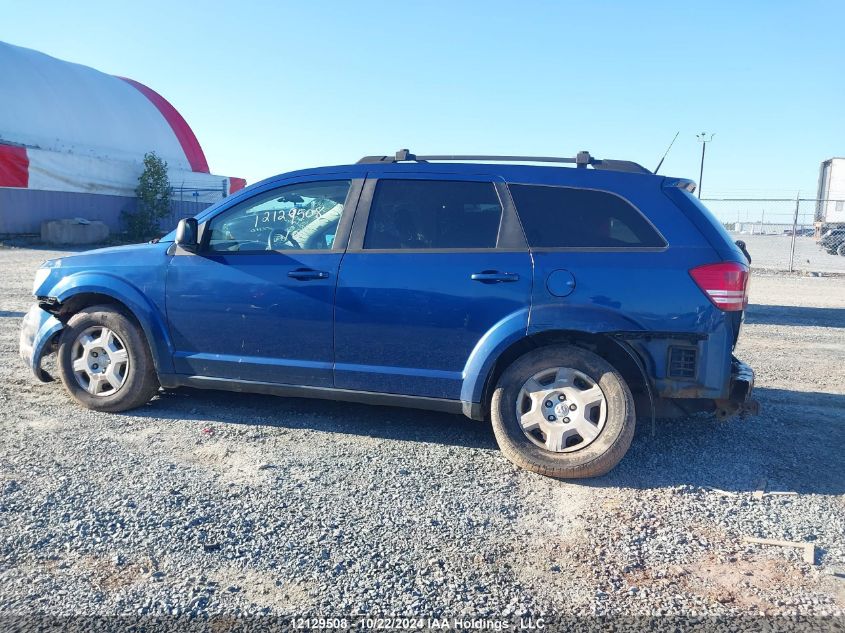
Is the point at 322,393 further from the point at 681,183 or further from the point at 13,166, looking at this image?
the point at 13,166

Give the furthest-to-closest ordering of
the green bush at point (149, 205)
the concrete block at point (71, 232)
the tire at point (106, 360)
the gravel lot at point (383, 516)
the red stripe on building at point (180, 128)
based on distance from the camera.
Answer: the red stripe on building at point (180, 128)
the green bush at point (149, 205)
the concrete block at point (71, 232)
the tire at point (106, 360)
the gravel lot at point (383, 516)

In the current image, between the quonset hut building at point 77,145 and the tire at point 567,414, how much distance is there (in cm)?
2403

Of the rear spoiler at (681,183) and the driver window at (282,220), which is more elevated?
the rear spoiler at (681,183)

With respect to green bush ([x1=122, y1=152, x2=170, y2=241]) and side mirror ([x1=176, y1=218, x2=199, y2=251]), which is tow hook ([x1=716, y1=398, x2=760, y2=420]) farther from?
green bush ([x1=122, y1=152, x2=170, y2=241])

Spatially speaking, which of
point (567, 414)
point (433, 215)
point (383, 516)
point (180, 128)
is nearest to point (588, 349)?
point (567, 414)

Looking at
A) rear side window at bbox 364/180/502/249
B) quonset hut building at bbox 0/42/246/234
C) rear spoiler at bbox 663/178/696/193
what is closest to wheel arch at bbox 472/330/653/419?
rear side window at bbox 364/180/502/249

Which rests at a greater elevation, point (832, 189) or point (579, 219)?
point (832, 189)

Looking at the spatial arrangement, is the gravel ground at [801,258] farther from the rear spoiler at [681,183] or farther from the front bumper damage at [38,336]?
the front bumper damage at [38,336]

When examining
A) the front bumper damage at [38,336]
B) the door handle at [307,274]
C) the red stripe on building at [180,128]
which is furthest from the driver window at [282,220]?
the red stripe on building at [180,128]

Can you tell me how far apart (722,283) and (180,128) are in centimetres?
3573

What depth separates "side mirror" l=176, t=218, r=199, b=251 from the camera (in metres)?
4.59

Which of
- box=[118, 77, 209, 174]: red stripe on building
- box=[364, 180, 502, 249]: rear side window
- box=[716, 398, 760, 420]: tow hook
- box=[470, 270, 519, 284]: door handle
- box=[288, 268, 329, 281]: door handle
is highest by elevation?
box=[118, 77, 209, 174]: red stripe on building

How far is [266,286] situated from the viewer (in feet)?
14.8

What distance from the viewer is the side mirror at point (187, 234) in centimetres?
459
